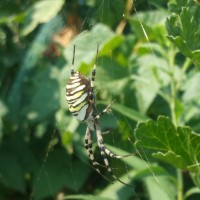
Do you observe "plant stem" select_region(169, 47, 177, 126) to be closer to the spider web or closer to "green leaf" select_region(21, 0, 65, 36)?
the spider web

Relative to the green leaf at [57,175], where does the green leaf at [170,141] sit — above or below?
above

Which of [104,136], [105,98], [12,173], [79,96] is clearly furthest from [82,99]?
[12,173]

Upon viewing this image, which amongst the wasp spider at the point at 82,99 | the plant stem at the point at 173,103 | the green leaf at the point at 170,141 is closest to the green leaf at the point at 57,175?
the plant stem at the point at 173,103

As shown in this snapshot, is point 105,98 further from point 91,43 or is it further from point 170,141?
point 170,141

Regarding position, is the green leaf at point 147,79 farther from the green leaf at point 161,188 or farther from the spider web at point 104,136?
the green leaf at point 161,188

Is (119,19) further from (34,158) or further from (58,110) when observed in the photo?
(34,158)

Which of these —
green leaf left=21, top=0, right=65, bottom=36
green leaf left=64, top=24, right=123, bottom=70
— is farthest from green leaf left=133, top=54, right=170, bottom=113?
green leaf left=21, top=0, right=65, bottom=36
